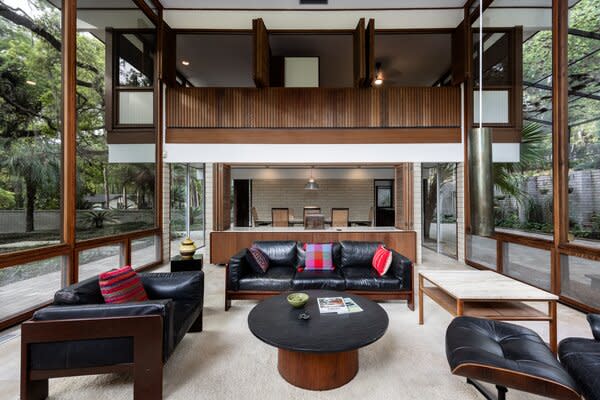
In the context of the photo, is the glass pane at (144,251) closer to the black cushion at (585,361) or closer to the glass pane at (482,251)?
the black cushion at (585,361)

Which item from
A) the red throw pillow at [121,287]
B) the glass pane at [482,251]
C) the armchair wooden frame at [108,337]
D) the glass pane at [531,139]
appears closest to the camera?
the armchair wooden frame at [108,337]

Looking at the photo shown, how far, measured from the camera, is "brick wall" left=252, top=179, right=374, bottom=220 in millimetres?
9117

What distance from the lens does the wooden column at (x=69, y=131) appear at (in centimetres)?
334

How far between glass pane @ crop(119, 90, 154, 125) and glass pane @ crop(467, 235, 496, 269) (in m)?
6.52

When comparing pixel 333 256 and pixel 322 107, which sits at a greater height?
pixel 322 107

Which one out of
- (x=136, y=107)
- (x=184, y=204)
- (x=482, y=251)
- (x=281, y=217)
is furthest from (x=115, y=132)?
(x=482, y=251)

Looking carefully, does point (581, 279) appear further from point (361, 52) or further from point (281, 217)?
point (281, 217)

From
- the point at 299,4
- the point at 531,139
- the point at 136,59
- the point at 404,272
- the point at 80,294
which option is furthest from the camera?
the point at 299,4

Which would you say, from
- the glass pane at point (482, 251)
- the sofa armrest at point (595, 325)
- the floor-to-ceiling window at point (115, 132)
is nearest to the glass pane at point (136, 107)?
the floor-to-ceiling window at point (115, 132)

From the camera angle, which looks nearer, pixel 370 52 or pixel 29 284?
pixel 29 284

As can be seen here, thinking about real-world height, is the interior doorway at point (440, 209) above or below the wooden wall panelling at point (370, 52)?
below

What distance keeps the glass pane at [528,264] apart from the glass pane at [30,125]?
6199mm

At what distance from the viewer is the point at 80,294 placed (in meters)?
1.97

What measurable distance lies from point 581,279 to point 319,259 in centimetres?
310
